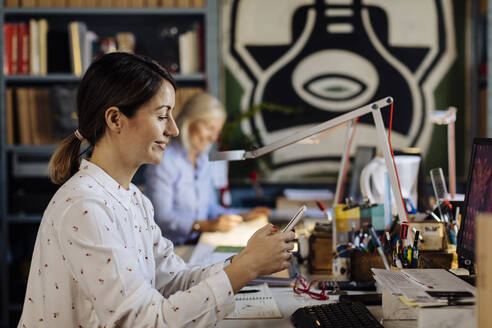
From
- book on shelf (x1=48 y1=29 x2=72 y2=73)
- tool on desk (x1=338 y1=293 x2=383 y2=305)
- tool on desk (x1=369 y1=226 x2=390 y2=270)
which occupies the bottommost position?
tool on desk (x1=338 y1=293 x2=383 y2=305)

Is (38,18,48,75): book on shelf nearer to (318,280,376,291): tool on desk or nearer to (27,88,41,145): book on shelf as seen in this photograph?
(27,88,41,145): book on shelf

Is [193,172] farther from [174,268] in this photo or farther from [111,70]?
[111,70]

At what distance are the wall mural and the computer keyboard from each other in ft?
7.20

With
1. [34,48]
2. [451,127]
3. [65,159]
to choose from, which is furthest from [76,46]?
[451,127]

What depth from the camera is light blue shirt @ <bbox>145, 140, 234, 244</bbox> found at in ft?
8.36

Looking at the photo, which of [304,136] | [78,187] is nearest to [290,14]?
[304,136]

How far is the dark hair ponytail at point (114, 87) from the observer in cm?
117

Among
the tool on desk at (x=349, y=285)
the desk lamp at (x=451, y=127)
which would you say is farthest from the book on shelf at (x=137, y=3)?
the tool on desk at (x=349, y=285)

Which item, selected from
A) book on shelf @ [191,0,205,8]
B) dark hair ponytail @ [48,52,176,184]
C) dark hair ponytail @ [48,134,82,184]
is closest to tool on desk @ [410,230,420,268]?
dark hair ponytail @ [48,52,176,184]

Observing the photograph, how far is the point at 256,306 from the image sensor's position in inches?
52.8

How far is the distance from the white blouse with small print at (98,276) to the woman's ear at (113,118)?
0.34ft

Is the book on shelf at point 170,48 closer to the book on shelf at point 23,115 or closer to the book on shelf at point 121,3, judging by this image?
the book on shelf at point 121,3

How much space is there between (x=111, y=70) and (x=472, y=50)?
2866 millimetres

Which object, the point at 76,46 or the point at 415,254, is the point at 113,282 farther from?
the point at 76,46
